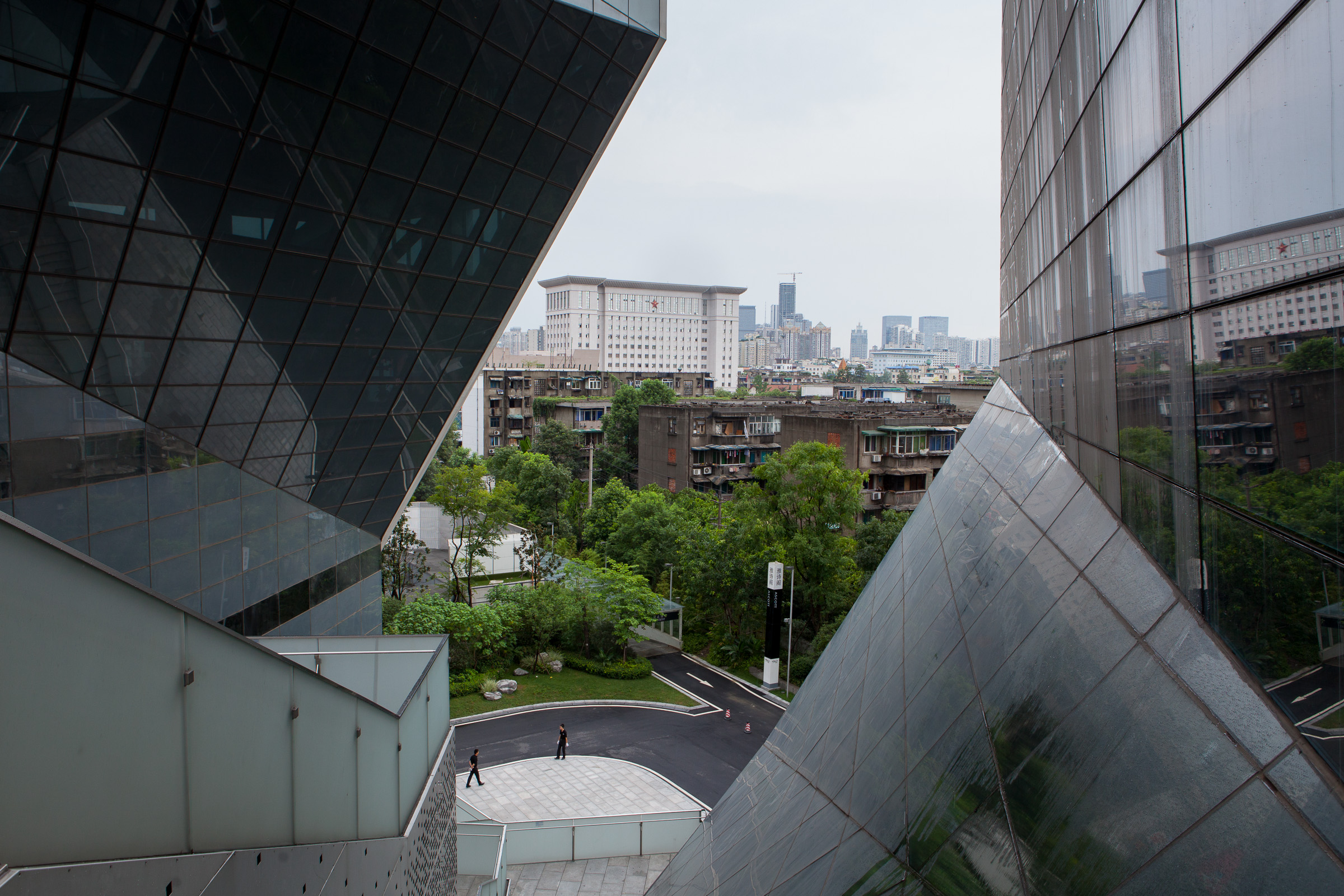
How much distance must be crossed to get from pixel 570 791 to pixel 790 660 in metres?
12.5

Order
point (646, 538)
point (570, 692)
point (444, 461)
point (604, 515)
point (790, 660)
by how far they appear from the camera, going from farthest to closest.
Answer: point (444, 461), point (604, 515), point (646, 538), point (790, 660), point (570, 692)

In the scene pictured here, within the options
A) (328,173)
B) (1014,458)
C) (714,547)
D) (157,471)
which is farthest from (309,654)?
(714,547)

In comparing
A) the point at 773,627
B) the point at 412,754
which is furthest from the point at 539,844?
the point at 773,627

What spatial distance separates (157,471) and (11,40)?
9.40m

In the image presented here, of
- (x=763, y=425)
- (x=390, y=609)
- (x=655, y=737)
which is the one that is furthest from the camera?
(x=763, y=425)

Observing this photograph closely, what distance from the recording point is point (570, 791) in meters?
24.2

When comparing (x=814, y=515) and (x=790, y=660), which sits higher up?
(x=814, y=515)

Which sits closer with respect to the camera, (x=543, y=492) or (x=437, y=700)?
(x=437, y=700)

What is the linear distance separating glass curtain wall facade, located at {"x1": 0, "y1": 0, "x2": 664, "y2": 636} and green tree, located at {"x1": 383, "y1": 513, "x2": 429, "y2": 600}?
67.4 ft

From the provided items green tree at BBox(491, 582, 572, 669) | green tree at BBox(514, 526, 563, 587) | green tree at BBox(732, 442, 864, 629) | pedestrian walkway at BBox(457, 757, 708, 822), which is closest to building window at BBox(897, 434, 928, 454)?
green tree at BBox(732, 442, 864, 629)

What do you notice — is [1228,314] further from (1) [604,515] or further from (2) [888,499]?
(2) [888,499]

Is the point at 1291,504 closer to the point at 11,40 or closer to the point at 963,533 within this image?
A: the point at 963,533

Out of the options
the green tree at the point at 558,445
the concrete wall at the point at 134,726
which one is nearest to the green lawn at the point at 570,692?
the concrete wall at the point at 134,726

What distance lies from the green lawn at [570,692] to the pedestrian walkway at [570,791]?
569 centimetres
